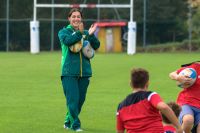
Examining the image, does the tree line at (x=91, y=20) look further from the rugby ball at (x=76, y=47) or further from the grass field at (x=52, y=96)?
the rugby ball at (x=76, y=47)

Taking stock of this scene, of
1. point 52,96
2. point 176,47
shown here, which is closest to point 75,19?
point 52,96

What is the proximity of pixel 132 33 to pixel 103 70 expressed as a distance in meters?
14.8

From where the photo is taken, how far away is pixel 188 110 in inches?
360

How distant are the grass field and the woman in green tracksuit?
1.47 ft

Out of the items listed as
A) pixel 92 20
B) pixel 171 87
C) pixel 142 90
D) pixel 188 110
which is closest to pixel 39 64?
pixel 171 87

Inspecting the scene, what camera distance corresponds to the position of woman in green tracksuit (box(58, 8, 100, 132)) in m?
10.9

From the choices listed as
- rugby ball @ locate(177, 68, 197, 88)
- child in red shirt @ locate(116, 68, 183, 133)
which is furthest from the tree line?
child in red shirt @ locate(116, 68, 183, 133)

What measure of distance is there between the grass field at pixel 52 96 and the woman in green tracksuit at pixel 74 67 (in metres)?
0.45

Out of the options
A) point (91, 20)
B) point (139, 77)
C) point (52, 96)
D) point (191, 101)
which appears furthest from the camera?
point (91, 20)

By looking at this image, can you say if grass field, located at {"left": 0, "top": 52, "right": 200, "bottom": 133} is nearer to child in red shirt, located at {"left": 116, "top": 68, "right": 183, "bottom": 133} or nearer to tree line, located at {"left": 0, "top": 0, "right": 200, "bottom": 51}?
child in red shirt, located at {"left": 116, "top": 68, "right": 183, "bottom": 133}

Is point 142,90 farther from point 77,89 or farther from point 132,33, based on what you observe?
point 132,33

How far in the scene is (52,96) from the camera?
54.0 ft

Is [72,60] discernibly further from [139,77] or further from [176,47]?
[176,47]

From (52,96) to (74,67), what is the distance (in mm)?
5629
